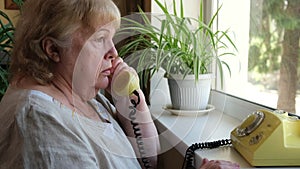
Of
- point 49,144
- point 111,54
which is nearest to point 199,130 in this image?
point 111,54

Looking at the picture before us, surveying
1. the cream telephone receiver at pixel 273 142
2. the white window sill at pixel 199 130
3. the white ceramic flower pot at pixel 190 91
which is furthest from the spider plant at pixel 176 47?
the cream telephone receiver at pixel 273 142

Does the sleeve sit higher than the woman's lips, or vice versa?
the woman's lips

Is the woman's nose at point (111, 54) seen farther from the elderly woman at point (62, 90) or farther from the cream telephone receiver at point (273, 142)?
the cream telephone receiver at point (273, 142)

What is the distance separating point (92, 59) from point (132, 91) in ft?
0.77

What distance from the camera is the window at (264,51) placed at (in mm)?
1124

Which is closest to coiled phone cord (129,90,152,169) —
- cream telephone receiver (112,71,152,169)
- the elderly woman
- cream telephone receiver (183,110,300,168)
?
cream telephone receiver (112,71,152,169)

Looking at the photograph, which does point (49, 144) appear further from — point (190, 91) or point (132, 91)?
point (190, 91)

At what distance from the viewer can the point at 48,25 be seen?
0.88 meters

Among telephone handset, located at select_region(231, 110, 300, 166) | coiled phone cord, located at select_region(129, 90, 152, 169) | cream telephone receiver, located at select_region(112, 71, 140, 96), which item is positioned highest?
cream telephone receiver, located at select_region(112, 71, 140, 96)

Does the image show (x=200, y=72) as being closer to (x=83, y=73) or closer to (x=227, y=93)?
→ (x=227, y=93)

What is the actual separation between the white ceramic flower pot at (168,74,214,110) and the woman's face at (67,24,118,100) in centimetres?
37

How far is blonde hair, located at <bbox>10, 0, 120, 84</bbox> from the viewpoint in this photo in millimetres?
883

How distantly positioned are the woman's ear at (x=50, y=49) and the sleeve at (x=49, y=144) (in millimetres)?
169

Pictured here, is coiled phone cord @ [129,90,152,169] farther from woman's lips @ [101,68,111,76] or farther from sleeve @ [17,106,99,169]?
sleeve @ [17,106,99,169]
